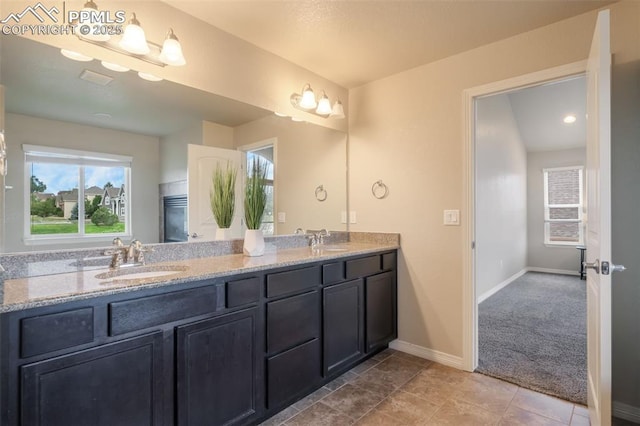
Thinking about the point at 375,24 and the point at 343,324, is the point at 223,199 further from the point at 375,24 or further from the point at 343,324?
the point at 375,24

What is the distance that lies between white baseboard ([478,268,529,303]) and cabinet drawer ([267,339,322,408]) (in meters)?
3.20

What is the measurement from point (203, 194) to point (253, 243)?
0.47 metres

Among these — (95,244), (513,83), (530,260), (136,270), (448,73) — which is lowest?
(530,260)

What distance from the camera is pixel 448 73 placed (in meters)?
2.62

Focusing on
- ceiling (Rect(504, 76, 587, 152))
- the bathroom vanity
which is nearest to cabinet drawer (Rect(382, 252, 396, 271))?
the bathroom vanity

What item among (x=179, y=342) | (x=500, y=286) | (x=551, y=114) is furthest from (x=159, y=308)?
(x=551, y=114)

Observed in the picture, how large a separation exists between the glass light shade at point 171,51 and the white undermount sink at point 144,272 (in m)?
1.14

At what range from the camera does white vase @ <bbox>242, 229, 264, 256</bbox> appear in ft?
7.02

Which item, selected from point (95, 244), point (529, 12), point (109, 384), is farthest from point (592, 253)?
point (95, 244)

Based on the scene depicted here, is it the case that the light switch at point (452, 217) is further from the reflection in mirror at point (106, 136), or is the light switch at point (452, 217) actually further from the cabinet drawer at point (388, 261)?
the reflection in mirror at point (106, 136)

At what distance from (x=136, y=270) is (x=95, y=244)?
253mm

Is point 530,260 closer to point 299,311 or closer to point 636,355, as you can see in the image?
point 636,355

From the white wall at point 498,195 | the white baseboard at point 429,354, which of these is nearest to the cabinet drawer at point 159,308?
the white baseboard at point 429,354

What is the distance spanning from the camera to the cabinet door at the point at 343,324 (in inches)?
86.8
